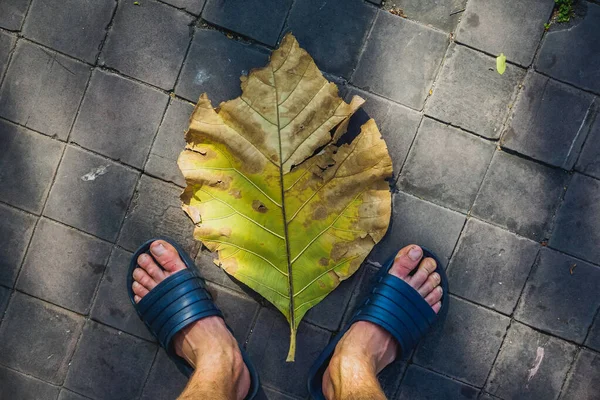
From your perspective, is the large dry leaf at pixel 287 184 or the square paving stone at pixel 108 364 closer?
the large dry leaf at pixel 287 184

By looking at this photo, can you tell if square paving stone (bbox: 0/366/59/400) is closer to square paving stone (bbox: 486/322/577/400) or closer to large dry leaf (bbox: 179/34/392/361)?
large dry leaf (bbox: 179/34/392/361)

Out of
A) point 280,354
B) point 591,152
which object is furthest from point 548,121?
point 280,354

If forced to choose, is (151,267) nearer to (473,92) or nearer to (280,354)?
(280,354)

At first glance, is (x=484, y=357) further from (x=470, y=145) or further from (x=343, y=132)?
(x=343, y=132)

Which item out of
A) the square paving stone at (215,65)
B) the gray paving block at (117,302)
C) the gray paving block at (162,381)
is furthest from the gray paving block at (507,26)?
the gray paving block at (162,381)

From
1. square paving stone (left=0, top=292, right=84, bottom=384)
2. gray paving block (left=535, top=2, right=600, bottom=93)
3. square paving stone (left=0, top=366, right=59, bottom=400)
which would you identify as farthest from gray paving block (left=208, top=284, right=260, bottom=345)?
gray paving block (left=535, top=2, right=600, bottom=93)

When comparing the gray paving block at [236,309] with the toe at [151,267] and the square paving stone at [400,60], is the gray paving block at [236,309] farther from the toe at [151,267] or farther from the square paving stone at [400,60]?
the square paving stone at [400,60]
